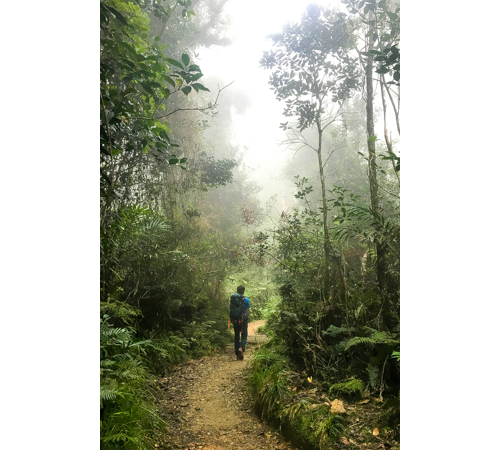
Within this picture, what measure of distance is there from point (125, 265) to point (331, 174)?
8.44 ft

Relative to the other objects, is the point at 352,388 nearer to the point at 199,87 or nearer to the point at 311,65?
the point at 199,87

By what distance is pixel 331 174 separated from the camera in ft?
12.0

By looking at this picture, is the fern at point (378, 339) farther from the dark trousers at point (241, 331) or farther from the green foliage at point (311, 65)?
the green foliage at point (311, 65)

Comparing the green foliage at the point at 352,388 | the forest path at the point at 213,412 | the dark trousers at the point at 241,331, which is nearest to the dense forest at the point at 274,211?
the green foliage at the point at 352,388

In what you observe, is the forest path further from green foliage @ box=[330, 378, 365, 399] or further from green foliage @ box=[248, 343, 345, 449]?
green foliage @ box=[330, 378, 365, 399]

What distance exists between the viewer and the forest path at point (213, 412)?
7.91 ft

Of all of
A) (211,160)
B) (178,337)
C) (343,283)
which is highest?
(211,160)

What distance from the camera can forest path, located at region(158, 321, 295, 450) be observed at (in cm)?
241

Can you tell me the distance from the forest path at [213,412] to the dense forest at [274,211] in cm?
14

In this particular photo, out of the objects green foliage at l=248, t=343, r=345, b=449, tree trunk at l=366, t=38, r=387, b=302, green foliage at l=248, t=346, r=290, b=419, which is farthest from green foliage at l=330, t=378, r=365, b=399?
tree trunk at l=366, t=38, r=387, b=302

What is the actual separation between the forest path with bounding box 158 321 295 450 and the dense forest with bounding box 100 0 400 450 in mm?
141

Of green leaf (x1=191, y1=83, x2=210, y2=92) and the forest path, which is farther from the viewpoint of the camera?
green leaf (x1=191, y1=83, x2=210, y2=92)
